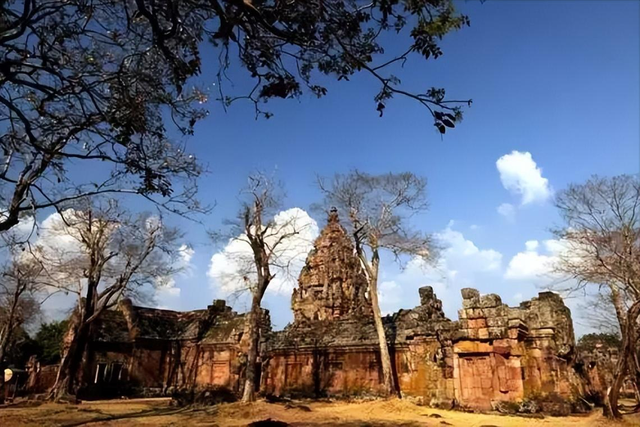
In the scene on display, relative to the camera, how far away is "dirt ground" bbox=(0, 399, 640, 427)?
1228cm

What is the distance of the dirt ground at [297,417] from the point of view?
12.3 m

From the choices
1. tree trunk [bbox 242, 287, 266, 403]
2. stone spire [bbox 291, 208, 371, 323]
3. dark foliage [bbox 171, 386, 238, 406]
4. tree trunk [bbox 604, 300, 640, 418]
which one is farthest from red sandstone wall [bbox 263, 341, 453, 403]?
stone spire [bbox 291, 208, 371, 323]

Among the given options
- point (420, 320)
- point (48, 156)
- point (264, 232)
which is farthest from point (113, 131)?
point (420, 320)

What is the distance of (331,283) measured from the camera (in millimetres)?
33094

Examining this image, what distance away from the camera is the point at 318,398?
19281 millimetres

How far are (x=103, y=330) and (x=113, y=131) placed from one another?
22.3 m

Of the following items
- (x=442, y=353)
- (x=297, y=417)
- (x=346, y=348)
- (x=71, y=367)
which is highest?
(x=346, y=348)

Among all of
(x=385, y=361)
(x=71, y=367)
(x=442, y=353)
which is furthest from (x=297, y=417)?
(x=71, y=367)

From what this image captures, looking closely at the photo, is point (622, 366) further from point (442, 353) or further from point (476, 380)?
point (442, 353)

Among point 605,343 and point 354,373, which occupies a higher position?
point 605,343

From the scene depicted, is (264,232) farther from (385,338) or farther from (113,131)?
(113,131)

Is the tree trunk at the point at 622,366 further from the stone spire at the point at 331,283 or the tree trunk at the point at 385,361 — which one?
the stone spire at the point at 331,283

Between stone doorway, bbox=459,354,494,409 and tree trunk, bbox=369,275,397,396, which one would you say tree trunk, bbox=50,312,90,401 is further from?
stone doorway, bbox=459,354,494,409

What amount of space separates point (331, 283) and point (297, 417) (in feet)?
65.3
